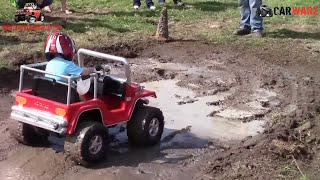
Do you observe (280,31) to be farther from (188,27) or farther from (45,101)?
(45,101)

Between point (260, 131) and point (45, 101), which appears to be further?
point (260, 131)

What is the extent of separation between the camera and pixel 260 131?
6.83 metres

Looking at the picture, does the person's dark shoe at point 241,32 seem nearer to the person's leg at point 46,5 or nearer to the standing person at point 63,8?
the standing person at point 63,8

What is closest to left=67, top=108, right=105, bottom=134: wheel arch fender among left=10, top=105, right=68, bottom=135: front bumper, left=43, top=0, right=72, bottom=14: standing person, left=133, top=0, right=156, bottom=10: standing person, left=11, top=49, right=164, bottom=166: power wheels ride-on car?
left=11, top=49, right=164, bottom=166: power wheels ride-on car

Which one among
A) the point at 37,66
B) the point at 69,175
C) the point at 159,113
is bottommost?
the point at 69,175

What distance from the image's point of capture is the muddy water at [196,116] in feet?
22.4

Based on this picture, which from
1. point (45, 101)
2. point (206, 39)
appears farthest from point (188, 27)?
point (45, 101)

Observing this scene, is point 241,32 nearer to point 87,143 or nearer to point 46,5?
point 46,5

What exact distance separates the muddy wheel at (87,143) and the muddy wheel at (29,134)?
65cm

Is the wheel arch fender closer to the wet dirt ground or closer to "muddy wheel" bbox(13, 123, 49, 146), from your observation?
the wet dirt ground

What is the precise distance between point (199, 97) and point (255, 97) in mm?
798

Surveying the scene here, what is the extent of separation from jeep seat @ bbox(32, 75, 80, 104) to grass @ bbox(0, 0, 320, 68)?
3.63 m

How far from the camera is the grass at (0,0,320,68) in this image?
10469mm

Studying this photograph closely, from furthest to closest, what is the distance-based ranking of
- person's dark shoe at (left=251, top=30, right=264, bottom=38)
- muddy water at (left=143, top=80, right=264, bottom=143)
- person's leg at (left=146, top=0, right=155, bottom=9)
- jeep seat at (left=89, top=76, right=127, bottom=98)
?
1. person's leg at (left=146, top=0, right=155, bottom=9)
2. person's dark shoe at (left=251, top=30, right=264, bottom=38)
3. muddy water at (left=143, top=80, right=264, bottom=143)
4. jeep seat at (left=89, top=76, right=127, bottom=98)
